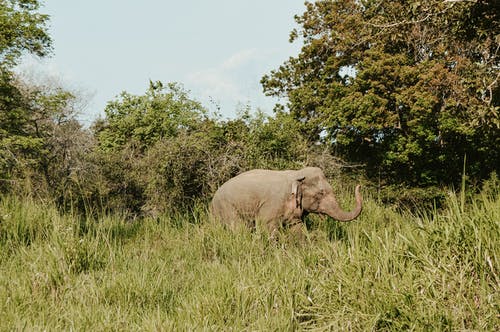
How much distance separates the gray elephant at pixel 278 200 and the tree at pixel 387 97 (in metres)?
11.7

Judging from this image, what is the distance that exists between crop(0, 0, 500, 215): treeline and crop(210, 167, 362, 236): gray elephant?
7.11 feet

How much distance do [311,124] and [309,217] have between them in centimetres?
1306

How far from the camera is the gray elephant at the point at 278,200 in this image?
7.85 metres

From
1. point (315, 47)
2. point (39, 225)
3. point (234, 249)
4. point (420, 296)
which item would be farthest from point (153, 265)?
point (315, 47)

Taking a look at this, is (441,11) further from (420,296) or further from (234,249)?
(420,296)

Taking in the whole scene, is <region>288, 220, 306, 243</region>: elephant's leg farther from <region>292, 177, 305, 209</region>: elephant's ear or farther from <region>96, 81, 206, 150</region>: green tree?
<region>96, 81, 206, 150</region>: green tree

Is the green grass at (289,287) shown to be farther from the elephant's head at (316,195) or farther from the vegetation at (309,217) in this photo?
the elephant's head at (316,195)

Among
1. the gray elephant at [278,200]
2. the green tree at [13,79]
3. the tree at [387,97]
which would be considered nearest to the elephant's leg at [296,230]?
the gray elephant at [278,200]

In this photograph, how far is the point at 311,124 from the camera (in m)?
22.1

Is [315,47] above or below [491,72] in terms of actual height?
above

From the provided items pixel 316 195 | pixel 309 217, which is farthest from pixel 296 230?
pixel 309 217

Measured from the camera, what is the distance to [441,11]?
29.9ft

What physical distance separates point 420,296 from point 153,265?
2.91m

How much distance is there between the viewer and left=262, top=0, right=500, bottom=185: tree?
19812 millimetres
